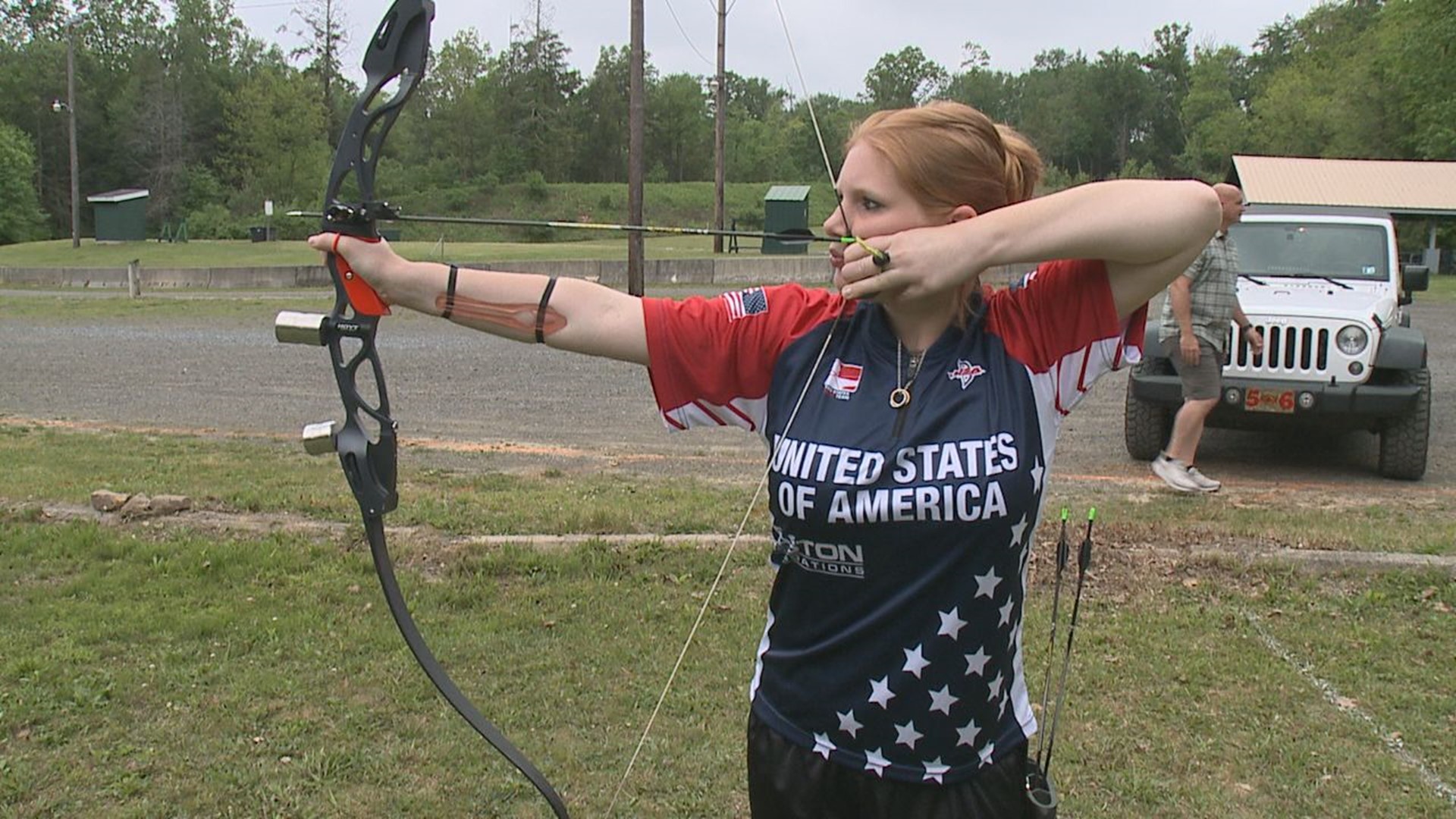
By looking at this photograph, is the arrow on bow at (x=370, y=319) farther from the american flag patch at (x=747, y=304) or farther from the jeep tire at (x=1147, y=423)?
the jeep tire at (x=1147, y=423)

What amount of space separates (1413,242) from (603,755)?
47.1 m

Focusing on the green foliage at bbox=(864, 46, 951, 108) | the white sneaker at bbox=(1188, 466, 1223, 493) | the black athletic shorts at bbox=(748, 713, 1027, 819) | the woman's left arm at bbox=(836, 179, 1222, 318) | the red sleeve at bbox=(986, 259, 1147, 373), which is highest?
the green foliage at bbox=(864, 46, 951, 108)

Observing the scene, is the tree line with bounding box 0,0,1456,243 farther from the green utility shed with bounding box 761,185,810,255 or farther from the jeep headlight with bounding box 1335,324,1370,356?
the jeep headlight with bounding box 1335,324,1370,356

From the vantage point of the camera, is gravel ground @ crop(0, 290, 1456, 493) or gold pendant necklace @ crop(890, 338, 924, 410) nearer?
gold pendant necklace @ crop(890, 338, 924, 410)

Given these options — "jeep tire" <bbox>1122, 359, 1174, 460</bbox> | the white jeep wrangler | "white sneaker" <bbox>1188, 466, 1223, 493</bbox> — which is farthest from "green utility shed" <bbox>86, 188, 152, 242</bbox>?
"white sneaker" <bbox>1188, 466, 1223, 493</bbox>

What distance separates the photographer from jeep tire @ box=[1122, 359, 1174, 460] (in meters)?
8.20

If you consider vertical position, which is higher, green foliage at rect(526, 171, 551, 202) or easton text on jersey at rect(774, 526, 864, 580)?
green foliage at rect(526, 171, 551, 202)

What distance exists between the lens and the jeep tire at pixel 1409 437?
7738 mm

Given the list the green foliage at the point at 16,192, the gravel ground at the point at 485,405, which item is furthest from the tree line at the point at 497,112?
the gravel ground at the point at 485,405

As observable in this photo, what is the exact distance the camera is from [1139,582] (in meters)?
5.03

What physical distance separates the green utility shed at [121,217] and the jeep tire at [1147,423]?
1700 inches

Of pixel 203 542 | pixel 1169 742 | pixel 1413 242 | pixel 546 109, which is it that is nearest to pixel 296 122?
pixel 546 109

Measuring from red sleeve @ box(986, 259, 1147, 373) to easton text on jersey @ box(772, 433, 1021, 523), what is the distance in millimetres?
174

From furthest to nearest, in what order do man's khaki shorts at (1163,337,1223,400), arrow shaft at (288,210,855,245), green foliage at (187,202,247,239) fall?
1. green foliage at (187,202,247,239)
2. man's khaki shorts at (1163,337,1223,400)
3. arrow shaft at (288,210,855,245)
